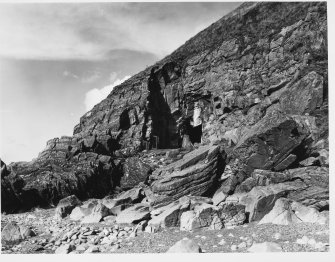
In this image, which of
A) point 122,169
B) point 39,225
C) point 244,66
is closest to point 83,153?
point 122,169

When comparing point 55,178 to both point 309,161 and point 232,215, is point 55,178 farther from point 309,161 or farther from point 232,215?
point 309,161

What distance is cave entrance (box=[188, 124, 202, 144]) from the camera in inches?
1206

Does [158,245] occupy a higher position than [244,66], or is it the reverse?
[244,66]

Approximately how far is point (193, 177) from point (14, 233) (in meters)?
10.0

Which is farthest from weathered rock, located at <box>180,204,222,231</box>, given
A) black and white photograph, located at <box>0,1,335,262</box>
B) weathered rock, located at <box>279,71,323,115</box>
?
weathered rock, located at <box>279,71,323,115</box>

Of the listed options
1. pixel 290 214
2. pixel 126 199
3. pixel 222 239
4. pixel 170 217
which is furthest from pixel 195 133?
pixel 222 239

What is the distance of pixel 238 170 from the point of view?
63.3ft

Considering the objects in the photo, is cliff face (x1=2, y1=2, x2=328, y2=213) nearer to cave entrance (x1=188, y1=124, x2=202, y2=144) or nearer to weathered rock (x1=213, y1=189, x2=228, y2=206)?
cave entrance (x1=188, y1=124, x2=202, y2=144)

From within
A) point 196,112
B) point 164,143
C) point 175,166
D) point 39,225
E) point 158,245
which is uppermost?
point 196,112

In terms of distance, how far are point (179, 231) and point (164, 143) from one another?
49.2 feet

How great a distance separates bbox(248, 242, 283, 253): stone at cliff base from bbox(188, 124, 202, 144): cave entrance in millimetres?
17875

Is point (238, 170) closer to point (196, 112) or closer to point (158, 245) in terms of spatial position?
point (158, 245)

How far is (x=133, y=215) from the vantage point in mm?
17484

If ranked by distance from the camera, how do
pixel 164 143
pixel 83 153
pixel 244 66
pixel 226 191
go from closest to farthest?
1. pixel 226 191
2. pixel 83 153
3. pixel 244 66
4. pixel 164 143
